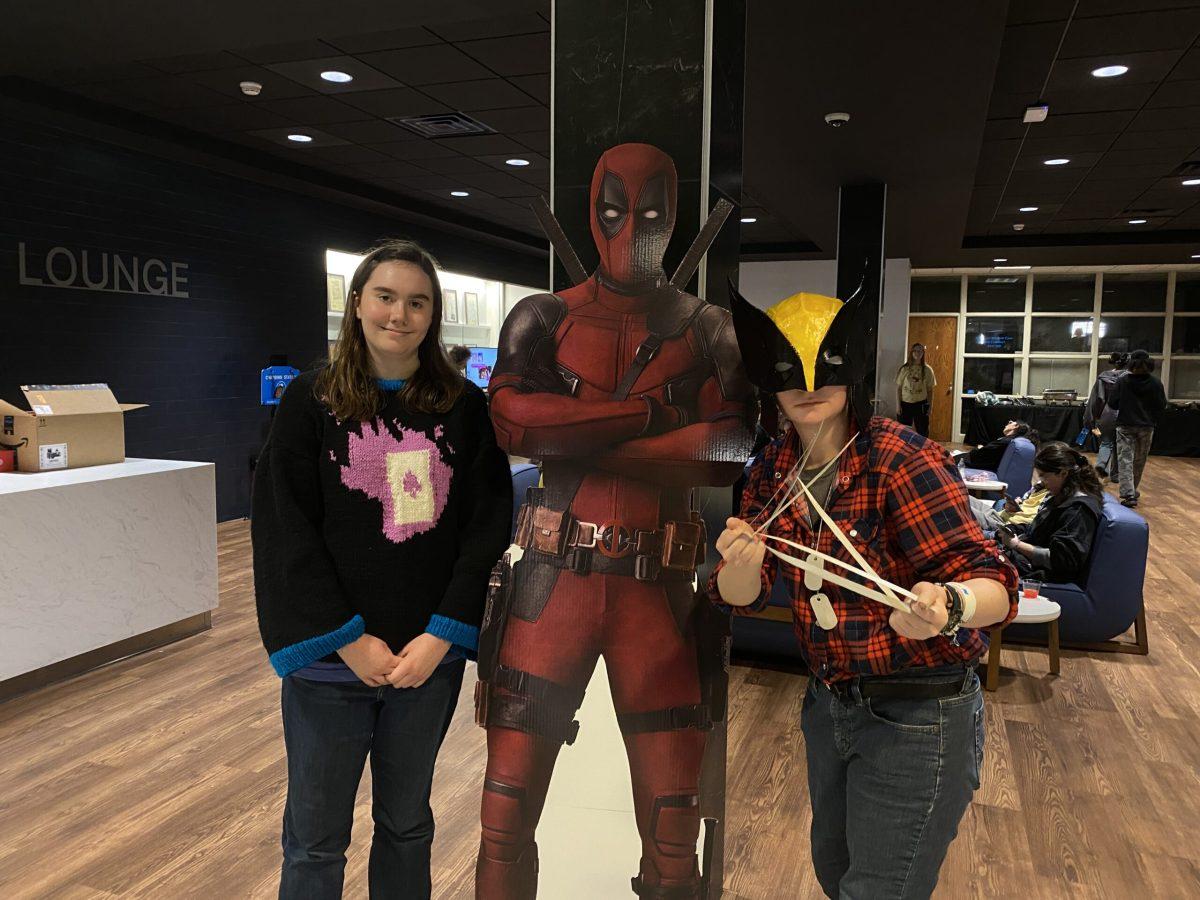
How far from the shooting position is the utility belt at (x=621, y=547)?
1.66m

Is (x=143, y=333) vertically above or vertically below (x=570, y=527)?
above

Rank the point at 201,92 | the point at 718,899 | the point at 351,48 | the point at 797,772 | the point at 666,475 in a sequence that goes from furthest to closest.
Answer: the point at 201,92 → the point at 351,48 → the point at 797,772 → the point at 718,899 → the point at 666,475

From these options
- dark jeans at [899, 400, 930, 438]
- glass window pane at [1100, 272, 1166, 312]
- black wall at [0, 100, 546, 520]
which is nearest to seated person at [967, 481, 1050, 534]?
dark jeans at [899, 400, 930, 438]

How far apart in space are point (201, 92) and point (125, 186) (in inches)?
50.6

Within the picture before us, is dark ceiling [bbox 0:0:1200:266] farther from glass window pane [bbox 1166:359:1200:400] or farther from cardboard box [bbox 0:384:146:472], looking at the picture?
glass window pane [bbox 1166:359:1200:400]

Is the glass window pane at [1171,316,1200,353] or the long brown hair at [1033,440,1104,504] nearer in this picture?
the long brown hair at [1033,440,1104,504]

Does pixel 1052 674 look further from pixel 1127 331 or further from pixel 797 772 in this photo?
pixel 1127 331

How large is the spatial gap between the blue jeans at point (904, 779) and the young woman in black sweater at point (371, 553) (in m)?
0.72

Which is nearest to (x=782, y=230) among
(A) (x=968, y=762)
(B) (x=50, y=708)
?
(B) (x=50, y=708)

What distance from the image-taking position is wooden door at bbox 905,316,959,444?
49.6ft

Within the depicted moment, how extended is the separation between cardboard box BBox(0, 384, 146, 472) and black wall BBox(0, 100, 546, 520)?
5.22 ft

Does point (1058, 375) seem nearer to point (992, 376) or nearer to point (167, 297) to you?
point (992, 376)

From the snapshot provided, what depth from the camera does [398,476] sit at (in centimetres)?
159

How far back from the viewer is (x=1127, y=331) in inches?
575
